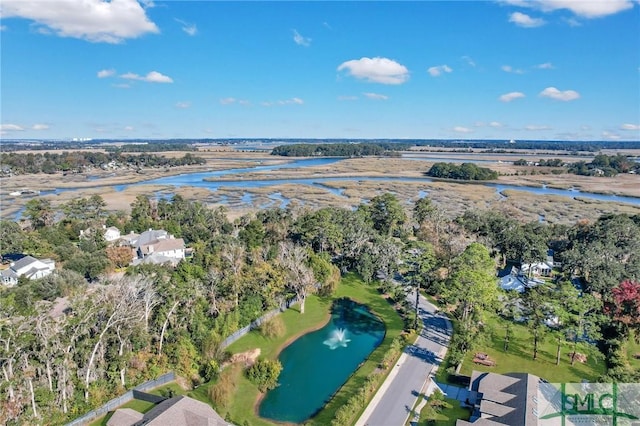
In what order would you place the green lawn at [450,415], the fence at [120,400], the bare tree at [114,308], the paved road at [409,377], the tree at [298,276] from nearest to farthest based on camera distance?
the fence at [120,400], the green lawn at [450,415], the paved road at [409,377], the bare tree at [114,308], the tree at [298,276]

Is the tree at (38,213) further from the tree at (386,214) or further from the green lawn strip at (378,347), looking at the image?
the tree at (386,214)

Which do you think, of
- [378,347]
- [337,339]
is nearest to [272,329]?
[337,339]

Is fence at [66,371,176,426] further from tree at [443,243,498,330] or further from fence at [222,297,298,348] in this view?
tree at [443,243,498,330]

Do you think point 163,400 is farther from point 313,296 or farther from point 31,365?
point 313,296

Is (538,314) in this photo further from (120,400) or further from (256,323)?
(120,400)

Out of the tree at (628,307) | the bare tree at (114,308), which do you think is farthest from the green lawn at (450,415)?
the bare tree at (114,308)

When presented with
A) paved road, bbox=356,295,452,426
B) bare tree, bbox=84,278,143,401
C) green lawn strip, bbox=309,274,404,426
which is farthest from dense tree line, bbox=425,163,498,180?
bare tree, bbox=84,278,143,401
